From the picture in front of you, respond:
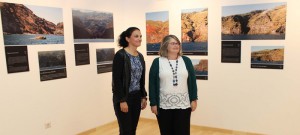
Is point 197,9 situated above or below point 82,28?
above

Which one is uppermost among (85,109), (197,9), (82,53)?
(197,9)

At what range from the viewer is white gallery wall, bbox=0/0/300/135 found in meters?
3.30

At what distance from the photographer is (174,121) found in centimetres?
256

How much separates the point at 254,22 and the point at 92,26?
2488 mm

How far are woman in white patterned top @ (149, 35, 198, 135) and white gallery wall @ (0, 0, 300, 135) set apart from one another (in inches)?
66.7

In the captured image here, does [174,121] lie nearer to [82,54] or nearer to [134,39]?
[134,39]

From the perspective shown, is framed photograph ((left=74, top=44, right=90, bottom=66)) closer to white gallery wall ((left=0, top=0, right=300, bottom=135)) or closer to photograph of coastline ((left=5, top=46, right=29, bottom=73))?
white gallery wall ((left=0, top=0, right=300, bottom=135))

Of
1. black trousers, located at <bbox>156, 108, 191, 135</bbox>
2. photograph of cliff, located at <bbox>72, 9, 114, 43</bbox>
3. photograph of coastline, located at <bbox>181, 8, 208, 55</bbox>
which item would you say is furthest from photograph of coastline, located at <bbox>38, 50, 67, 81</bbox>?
photograph of coastline, located at <bbox>181, 8, 208, 55</bbox>

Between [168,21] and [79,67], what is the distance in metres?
1.68

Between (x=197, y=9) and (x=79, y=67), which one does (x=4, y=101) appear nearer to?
(x=79, y=67)

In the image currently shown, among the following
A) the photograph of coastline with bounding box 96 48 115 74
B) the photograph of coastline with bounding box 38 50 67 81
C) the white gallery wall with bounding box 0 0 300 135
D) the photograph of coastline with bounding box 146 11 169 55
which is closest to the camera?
the white gallery wall with bounding box 0 0 300 135

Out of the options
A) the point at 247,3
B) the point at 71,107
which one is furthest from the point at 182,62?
the point at 71,107

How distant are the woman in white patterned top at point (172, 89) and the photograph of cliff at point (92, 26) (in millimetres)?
1873

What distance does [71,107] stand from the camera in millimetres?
3920
